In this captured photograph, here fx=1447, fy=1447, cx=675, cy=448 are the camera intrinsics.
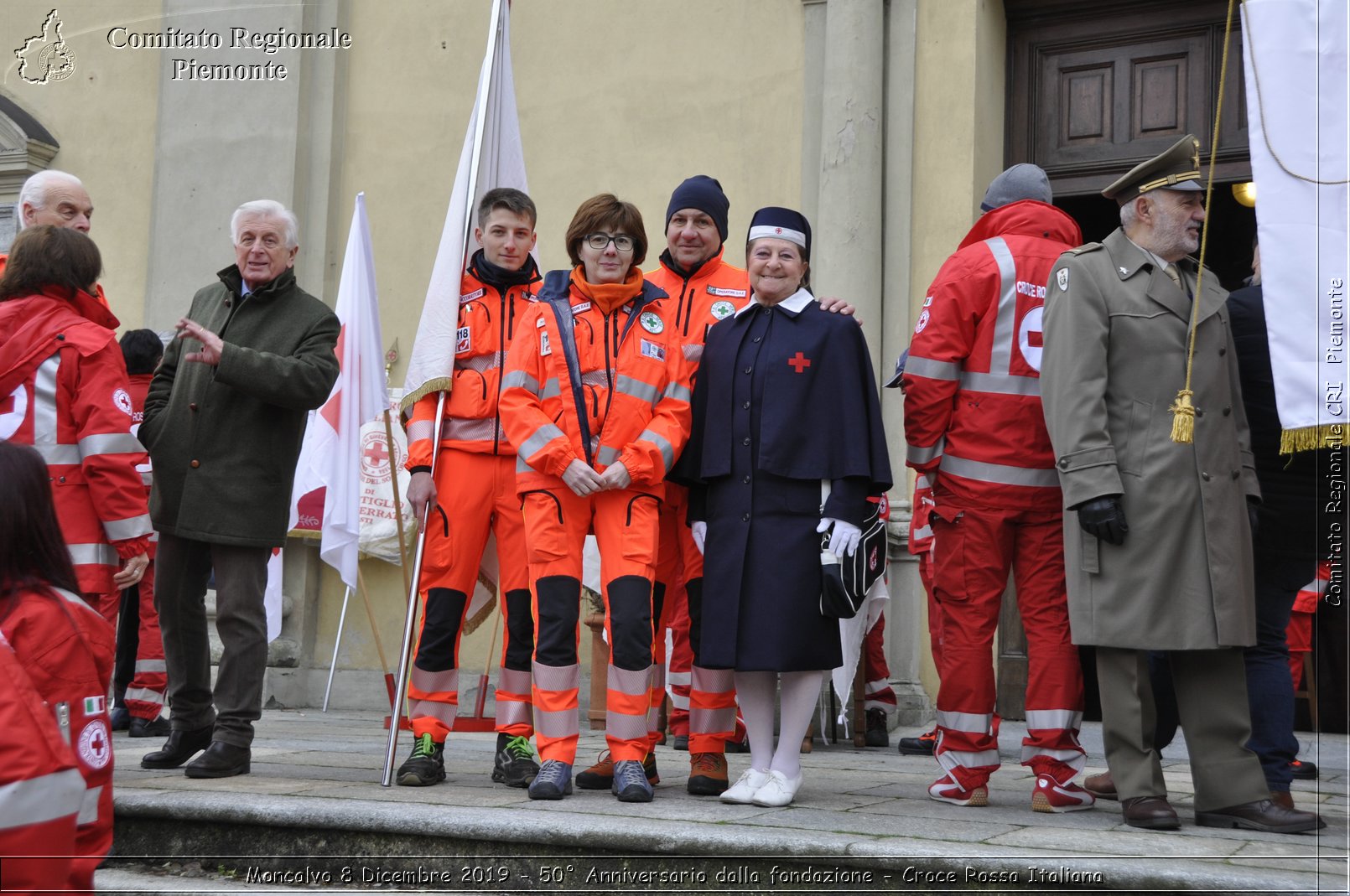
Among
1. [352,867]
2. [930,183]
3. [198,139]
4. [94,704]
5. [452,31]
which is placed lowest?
[352,867]

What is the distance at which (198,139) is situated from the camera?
984cm

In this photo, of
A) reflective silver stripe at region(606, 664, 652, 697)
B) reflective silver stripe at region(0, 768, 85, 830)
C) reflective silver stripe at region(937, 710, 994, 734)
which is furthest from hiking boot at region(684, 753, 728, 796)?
reflective silver stripe at region(0, 768, 85, 830)

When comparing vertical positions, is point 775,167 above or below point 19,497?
above

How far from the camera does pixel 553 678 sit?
15.7 ft

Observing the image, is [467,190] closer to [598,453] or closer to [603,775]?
[598,453]

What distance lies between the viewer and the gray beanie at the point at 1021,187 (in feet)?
17.6

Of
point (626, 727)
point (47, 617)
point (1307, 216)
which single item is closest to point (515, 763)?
point (626, 727)

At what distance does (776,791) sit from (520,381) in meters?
1.61

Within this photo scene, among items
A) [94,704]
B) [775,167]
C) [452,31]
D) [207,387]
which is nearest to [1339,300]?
[94,704]

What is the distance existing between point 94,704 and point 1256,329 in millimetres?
3770

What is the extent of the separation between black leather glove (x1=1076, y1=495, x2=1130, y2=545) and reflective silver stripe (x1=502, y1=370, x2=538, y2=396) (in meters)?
1.85

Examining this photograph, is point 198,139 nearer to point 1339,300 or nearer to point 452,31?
point 452,31

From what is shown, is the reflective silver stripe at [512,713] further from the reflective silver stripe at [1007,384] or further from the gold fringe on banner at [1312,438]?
the gold fringe on banner at [1312,438]

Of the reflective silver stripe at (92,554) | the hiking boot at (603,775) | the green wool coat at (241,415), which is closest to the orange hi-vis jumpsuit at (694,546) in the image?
the hiking boot at (603,775)
